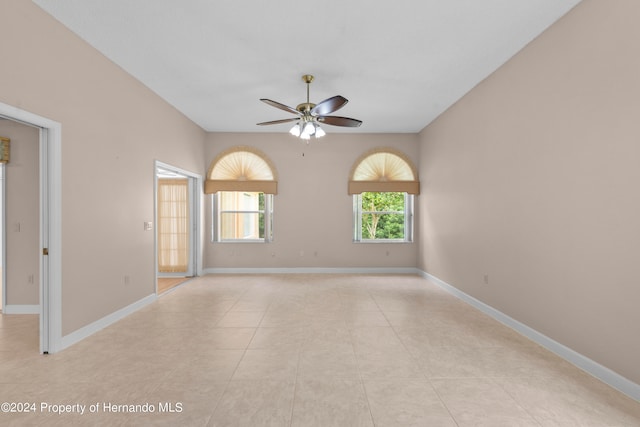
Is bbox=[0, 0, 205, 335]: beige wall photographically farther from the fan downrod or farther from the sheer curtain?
the fan downrod

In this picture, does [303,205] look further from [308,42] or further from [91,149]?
[91,149]

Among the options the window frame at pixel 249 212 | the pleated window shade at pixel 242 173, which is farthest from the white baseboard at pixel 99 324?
the pleated window shade at pixel 242 173

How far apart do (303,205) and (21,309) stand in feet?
15.2

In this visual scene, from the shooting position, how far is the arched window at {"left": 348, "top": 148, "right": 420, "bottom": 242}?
6.41 m

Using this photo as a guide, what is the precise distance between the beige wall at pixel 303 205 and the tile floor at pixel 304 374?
2.53 m

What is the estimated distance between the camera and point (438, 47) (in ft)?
10.4

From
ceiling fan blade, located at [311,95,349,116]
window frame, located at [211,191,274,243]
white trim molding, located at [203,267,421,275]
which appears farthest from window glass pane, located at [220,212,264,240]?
ceiling fan blade, located at [311,95,349,116]

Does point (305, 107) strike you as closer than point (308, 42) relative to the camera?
No

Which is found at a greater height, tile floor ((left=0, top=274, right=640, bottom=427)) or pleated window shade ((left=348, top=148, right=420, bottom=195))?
pleated window shade ((left=348, top=148, right=420, bottom=195))

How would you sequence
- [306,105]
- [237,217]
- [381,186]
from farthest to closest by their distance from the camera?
1. [237,217]
2. [381,186]
3. [306,105]

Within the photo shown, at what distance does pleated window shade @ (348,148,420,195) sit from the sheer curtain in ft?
11.8

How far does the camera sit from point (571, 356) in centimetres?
256

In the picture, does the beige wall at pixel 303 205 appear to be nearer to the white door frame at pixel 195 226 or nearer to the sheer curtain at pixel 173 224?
the white door frame at pixel 195 226

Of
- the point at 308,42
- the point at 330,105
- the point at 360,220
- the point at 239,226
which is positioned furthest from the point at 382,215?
the point at 308,42
